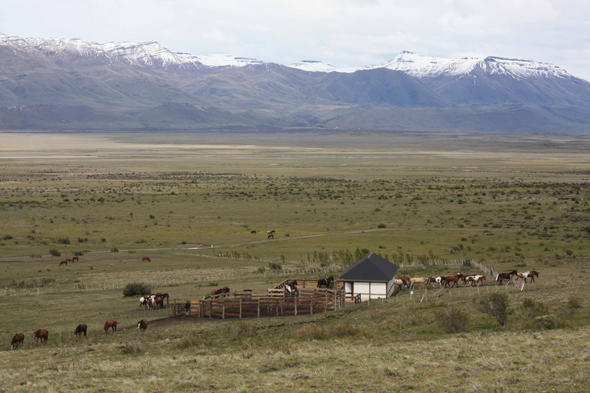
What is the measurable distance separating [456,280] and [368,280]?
165 inches

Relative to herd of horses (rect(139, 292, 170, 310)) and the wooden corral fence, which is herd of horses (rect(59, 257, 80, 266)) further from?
the wooden corral fence

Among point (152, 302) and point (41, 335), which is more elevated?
point (41, 335)

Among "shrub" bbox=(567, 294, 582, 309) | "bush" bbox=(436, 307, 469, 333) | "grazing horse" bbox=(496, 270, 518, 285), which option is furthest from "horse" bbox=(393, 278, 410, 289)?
"bush" bbox=(436, 307, 469, 333)

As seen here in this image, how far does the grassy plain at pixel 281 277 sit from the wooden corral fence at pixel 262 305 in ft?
4.88

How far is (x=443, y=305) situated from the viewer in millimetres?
22828

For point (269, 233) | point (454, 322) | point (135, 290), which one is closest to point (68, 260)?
point (135, 290)

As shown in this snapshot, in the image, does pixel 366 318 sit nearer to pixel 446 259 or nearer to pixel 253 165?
pixel 446 259

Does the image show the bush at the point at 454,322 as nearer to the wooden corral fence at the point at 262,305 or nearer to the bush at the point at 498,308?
the bush at the point at 498,308

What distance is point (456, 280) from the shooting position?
27.5 meters

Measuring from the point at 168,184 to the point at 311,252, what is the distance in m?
58.1

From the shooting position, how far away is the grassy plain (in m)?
14.3

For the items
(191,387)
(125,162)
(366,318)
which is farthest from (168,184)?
(191,387)

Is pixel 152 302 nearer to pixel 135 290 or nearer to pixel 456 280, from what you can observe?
pixel 135 290

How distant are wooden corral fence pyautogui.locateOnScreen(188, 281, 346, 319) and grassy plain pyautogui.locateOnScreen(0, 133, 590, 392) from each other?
1.49 m
